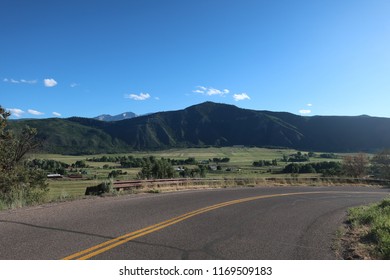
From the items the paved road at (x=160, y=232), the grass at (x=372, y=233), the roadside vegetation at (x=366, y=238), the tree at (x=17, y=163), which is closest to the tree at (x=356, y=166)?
the tree at (x=17, y=163)

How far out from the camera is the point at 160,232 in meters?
9.04

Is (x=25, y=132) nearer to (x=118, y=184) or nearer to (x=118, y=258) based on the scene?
(x=118, y=184)

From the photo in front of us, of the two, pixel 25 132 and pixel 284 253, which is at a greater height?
pixel 25 132

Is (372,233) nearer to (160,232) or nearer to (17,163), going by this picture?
(160,232)

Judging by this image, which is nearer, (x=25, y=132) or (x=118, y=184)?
(x=118, y=184)

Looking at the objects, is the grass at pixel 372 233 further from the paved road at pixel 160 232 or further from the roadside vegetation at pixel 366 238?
the paved road at pixel 160 232

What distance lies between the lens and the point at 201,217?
11.8 m

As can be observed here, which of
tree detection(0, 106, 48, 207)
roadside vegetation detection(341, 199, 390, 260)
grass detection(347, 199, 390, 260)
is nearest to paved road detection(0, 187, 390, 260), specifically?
roadside vegetation detection(341, 199, 390, 260)

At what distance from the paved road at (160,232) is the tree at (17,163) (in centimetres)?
926

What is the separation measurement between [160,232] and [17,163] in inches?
810

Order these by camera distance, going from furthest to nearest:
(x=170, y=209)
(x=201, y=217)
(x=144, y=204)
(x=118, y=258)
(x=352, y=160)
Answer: (x=352, y=160) → (x=144, y=204) → (x=170, y=209) → (x=201, y=217) → (x=118, y=258)

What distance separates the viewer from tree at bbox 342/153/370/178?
71.4m
